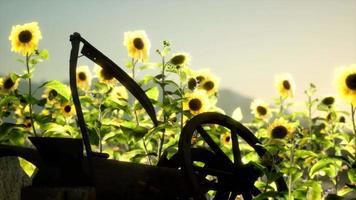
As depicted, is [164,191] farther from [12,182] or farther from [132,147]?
[132,147]

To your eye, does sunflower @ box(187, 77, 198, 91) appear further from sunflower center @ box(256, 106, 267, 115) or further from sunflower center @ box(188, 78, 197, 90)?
sunflower center @ box(256, 106, 267, 115)

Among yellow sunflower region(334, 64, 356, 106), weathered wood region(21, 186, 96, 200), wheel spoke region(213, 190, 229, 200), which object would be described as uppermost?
yellow sunflower region(334, 64, 356, 106)

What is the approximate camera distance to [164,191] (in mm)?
1981

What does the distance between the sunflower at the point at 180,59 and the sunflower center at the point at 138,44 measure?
13.7 inches

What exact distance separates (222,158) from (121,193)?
655mm

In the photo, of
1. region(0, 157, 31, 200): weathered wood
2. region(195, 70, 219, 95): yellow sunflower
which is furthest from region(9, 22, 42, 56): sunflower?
region(0, 157, 31, 200): weathered wood

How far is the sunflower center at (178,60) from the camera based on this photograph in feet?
14.6

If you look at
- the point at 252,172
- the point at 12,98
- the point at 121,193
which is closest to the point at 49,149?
the point at 121,193

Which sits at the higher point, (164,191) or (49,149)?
(49,149)

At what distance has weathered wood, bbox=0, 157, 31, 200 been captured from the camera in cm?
238

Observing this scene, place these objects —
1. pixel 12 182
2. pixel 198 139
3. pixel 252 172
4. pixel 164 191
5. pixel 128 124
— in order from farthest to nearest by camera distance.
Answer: pixel 198 139 → pixel 128 124 → pixel 12 182 → pixel 252 172 → pixel 164 191

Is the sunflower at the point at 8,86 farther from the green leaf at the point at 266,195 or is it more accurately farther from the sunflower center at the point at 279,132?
the green leaf at the point at 266,195

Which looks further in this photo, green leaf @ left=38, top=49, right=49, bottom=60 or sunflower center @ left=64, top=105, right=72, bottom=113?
sunflower center @ left=64, top=105, right=72, bottom=113

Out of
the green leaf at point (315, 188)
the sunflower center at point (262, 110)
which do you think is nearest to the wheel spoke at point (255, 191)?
the green leaf at point (315, 188)
